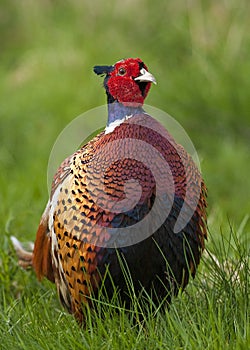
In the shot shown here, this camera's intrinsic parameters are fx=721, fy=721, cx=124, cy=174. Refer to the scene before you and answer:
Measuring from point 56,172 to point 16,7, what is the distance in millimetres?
6100

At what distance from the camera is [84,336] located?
8.26 ft

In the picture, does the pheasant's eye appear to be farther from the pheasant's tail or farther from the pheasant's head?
the pheasant's tail

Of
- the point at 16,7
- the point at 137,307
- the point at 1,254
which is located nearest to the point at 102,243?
the point at 137,307

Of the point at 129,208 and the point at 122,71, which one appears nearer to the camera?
the point at 129,208

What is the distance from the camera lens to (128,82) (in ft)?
8.84

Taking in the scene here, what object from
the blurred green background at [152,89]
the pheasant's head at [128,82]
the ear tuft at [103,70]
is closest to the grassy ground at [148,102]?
the blurred green background at [152,89]

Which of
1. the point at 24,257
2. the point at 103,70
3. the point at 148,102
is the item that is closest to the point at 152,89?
the point at 148,102

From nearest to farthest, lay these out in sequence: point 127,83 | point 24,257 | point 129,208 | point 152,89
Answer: point 129,208, point 127,83, point 24,257, point 152,89

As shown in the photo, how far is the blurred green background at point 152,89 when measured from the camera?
5.55m

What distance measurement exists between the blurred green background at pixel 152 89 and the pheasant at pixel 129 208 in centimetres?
134

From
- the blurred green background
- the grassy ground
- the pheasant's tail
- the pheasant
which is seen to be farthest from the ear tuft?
the blurred green background

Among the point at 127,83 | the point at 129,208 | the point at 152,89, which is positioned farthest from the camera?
the point at 152,89

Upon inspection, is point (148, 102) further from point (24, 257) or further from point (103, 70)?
point (103, 70)

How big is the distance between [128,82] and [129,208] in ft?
1.56
